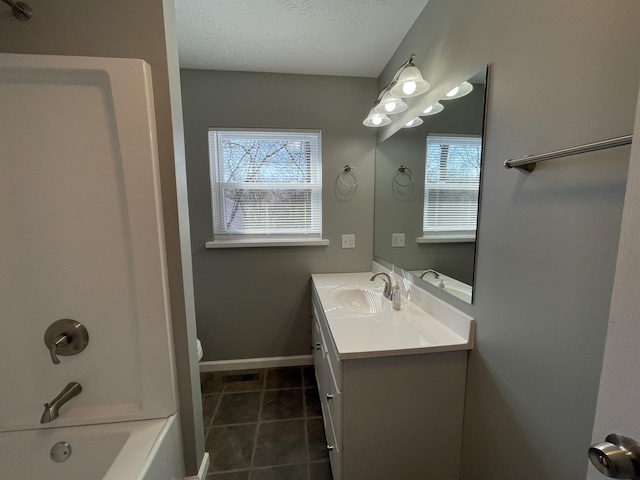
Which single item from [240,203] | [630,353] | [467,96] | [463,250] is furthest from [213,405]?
[467,96]

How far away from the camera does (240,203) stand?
2.12 m

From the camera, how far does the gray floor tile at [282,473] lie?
134 cm

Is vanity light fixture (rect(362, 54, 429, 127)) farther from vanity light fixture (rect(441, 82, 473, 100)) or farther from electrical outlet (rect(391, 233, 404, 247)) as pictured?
electrical outlet (rect(391, 233, 404, 247))

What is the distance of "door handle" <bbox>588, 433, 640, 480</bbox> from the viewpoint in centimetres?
39

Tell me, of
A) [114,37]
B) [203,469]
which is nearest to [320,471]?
[203,469]

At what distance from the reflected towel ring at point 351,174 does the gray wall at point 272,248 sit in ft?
0.12

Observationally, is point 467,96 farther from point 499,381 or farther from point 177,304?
point 177,304

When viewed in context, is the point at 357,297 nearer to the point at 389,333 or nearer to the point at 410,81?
the point at 389,333

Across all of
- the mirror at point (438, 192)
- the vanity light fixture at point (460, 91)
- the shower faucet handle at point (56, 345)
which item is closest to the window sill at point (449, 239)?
the mirror at point (438, 192)

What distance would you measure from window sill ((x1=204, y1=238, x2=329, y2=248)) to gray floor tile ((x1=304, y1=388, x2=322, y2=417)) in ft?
3.76

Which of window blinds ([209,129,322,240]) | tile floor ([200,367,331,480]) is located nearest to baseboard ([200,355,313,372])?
tile floor ([200,367,331,480])

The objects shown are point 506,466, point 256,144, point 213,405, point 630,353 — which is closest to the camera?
point 630,353

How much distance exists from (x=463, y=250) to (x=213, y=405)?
1.96 meters

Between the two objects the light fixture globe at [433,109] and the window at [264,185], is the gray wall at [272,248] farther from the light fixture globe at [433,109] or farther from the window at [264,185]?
the light fixture globe at [433,109]
